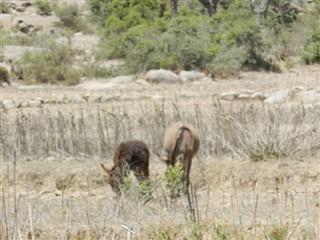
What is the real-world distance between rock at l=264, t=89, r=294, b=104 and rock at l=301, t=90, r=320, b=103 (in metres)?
0.33

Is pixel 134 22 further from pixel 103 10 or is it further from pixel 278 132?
pixel 278 132

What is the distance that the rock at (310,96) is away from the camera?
15428 millimetres

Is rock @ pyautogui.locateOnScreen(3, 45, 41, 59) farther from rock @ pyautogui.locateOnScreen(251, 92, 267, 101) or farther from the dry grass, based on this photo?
the dry grass

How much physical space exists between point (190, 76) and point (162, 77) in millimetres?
936

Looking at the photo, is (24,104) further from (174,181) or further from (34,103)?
(174,181)

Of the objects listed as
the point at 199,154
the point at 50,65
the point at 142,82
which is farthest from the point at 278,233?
the point at 50,65

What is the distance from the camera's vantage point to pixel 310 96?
1609 cm

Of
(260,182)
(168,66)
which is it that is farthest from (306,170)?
(168,66)

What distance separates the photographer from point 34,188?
1039cm

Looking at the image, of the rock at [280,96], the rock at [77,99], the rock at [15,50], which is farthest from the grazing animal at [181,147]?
the rock at [15,50]

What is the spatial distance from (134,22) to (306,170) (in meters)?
21.5

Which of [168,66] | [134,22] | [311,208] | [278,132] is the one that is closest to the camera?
[311,208]

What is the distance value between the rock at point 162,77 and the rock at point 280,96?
4.44 meters

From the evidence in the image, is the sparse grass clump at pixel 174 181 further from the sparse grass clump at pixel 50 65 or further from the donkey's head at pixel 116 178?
the sparse grass clump at pixel 50 65
